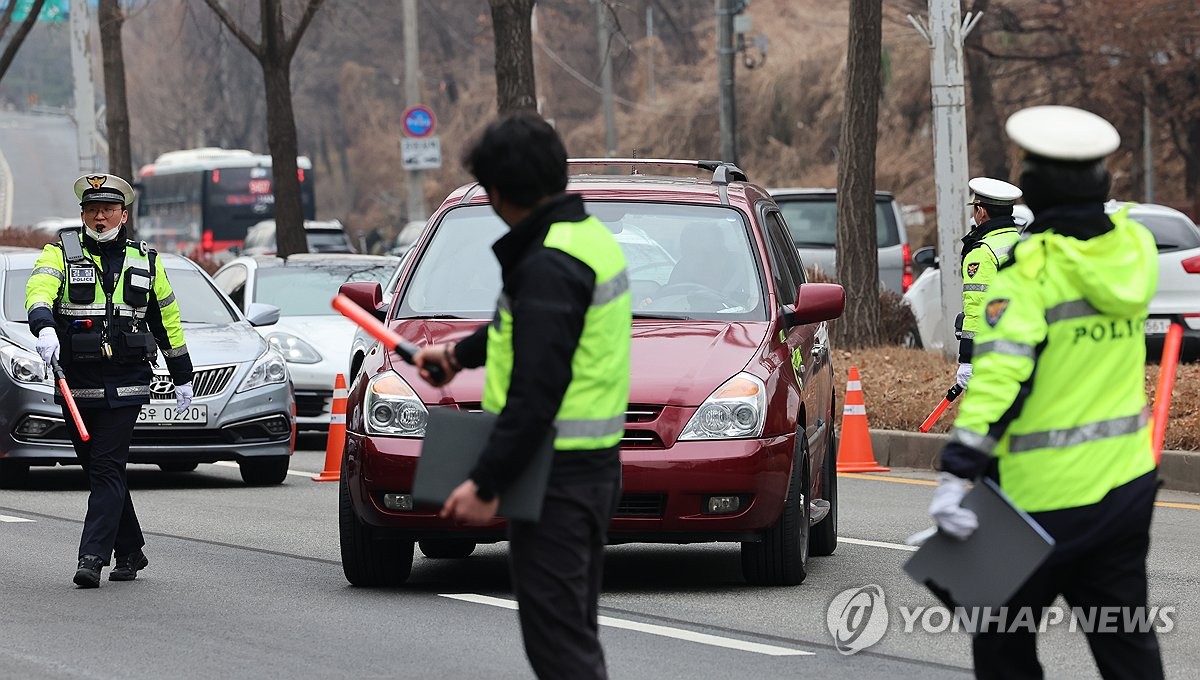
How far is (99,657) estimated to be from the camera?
7.50 m

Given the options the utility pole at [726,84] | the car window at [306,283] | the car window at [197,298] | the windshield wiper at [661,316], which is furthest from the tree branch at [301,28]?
the windshield wiper at [661,316]

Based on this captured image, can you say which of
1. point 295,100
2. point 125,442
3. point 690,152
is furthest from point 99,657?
point 295,100

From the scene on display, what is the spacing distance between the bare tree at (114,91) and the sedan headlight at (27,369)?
16532mm

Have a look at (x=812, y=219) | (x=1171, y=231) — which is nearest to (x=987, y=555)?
(x=1171, y=231)

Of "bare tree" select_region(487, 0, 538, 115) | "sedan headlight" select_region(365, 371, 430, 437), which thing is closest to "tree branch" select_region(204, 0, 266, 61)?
"bare tree" select_region(487, 0, 538, 115)

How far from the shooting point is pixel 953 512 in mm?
4848

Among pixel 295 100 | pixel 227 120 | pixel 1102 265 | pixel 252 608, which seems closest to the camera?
pixel 1102 265

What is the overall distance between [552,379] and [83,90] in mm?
25727

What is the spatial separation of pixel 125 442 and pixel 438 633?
2.13m

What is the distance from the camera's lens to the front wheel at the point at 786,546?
882 cm

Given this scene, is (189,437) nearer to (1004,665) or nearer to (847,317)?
(847,317)

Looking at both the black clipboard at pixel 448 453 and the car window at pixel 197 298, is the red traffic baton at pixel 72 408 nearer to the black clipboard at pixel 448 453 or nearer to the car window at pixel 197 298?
the black clipboard at pixel 448 453

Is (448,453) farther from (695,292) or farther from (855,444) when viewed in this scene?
(855,444)

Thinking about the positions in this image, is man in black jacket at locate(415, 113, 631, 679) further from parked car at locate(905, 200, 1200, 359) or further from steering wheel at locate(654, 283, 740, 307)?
parked car at locate(905, 200, 1200, 359)
